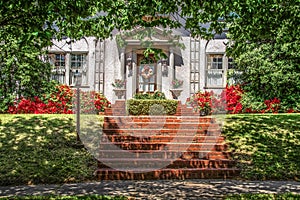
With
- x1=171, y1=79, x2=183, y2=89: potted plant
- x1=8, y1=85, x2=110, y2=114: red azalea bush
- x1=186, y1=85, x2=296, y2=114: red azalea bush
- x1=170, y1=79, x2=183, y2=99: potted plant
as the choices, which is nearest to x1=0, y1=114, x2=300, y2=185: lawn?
x1=8, y1=85, x2=110, y2=114: red azalea bush

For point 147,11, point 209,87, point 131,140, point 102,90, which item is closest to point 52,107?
point 102,90

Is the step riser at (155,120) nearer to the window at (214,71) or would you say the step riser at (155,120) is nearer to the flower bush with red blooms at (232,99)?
the flower bush with red blooms at (232,99)

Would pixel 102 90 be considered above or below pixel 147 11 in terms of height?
below

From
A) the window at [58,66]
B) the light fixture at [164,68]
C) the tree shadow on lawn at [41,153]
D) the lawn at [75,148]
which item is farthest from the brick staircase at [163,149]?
the window at [58,66]

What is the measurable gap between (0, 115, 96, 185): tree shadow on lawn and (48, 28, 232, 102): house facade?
5619 mm

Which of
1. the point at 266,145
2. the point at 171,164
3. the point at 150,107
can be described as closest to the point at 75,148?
the point at 171,164

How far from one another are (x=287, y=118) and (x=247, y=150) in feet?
11.3

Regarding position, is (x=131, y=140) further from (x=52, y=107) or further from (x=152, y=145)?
(x=52, y=107)

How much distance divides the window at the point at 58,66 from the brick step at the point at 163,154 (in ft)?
30.2

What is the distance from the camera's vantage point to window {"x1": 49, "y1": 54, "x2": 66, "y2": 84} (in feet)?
56.2

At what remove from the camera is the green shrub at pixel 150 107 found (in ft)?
47.0

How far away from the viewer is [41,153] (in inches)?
346

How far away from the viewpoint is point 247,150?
9.32 meters

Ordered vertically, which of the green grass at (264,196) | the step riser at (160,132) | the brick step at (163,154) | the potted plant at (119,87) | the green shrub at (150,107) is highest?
the potted plant at (119,87)
